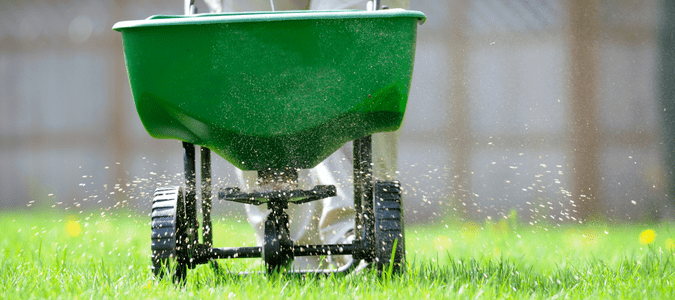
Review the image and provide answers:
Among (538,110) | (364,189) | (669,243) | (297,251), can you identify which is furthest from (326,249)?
(538,110)

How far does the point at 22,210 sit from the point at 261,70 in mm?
3324

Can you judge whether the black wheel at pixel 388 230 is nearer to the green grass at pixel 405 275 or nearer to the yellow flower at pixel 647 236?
the green grass at pixel 405 275

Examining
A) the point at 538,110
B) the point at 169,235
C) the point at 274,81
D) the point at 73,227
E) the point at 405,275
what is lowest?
the point at 73,227

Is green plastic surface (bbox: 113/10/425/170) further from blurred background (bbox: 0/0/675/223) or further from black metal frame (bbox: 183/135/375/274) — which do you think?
blurred background (bbox: 0/0/675/223)

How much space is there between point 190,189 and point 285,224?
0.92 feet

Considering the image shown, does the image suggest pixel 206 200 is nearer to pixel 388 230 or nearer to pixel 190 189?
pixel 190 189

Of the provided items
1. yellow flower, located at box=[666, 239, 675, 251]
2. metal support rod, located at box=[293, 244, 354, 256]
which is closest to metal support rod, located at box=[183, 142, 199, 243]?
metal support rod, located at box=[293, 244, 354, 256]

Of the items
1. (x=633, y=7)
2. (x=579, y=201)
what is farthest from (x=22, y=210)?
(x=633, y=7)

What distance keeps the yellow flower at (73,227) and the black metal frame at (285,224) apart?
1522 mm

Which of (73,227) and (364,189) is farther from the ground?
(364,189)

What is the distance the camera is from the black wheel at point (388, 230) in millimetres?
1464

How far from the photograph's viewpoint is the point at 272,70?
1.33m

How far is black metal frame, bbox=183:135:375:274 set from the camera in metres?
1.48

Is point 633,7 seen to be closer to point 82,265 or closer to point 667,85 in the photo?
point 667,85
